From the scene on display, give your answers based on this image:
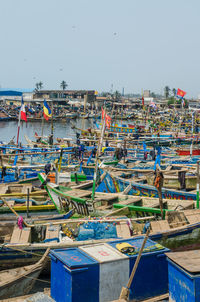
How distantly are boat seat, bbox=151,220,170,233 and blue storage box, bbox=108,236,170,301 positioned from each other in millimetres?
A: 2674

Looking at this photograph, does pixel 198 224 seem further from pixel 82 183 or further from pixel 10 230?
pixel 82 183

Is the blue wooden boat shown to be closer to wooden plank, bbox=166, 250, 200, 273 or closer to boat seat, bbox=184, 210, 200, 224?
boat seat, bbox=184, 210, 200, 224

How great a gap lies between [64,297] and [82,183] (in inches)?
393

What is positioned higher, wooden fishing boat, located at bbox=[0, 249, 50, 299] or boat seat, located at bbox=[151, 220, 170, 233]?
boat seat, located at bbox=[151, 220, 170, 233]

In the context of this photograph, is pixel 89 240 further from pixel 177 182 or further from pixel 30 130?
pixel 30 130

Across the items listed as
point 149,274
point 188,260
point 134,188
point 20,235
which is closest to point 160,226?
point 149,274

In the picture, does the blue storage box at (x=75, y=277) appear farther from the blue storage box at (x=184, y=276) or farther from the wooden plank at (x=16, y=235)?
the wooden plank at (x=16, y=235)

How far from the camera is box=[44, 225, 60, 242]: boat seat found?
10.5 meters

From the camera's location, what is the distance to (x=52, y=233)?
35.3 ft

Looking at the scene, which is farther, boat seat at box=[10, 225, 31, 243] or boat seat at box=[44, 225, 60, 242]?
boat seat at box=[44, 225, 60, 242]

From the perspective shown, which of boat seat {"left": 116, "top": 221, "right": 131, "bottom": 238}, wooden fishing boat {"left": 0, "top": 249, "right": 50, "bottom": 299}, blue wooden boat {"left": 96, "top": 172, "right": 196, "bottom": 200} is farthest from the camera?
blue wooden boat {"left": 96, "top": 172, "right": 196, "bottom": 200}

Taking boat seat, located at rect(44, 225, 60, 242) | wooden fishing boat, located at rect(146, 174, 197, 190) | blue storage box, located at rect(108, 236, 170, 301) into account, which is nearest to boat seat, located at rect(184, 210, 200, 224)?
blue storage box, located at rect(108, 236, 170, 301)

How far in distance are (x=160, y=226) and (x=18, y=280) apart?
430 cm

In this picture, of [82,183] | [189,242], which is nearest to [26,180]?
[82,183]
